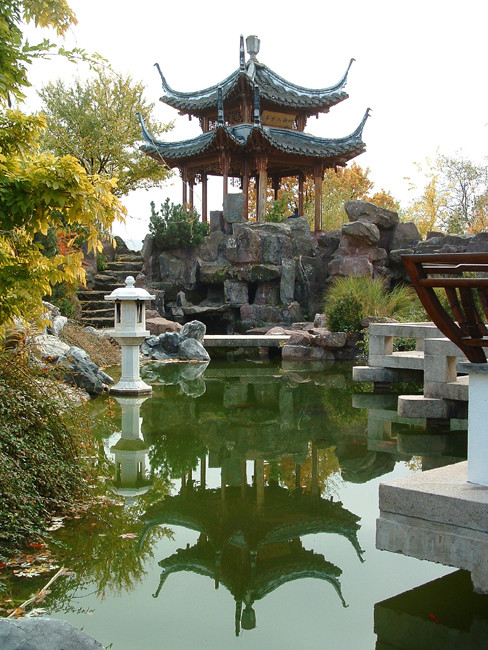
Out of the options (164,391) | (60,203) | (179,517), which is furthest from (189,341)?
(60,203)

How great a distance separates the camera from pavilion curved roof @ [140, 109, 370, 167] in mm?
20375

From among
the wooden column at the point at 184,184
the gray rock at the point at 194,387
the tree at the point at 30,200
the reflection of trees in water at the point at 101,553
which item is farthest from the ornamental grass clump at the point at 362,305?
the tree at the point at 30,200

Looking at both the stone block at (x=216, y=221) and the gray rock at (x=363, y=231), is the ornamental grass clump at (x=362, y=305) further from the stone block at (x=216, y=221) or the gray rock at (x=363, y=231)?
the stone block at (x=216, y=221)

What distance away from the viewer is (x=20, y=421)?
4090 mm

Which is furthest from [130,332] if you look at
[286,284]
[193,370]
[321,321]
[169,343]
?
[286,284]

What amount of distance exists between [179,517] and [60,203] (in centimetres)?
215

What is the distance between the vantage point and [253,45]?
22.7 metres

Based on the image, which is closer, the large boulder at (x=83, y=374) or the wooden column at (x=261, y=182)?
the large boulder at (x=83, y=374)

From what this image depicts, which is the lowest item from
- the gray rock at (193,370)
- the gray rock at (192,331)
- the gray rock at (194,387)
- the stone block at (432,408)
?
the gray rock at (194,387)

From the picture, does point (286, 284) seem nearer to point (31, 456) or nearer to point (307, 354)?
point (307, 354)

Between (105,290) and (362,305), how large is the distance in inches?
268

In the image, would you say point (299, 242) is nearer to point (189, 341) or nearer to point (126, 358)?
point (189, 341)

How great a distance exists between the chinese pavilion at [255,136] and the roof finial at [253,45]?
3 centimetres

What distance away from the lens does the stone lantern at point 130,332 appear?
29.0 ft
